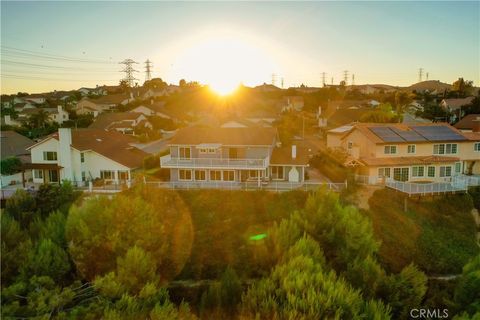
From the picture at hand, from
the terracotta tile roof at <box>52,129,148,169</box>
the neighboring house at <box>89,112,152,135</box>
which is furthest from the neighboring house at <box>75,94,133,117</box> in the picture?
the terracotta tile roof at <box>52,129,148,169</box>

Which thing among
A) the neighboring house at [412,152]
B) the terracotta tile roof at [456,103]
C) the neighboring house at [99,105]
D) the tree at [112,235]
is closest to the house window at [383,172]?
the neighboring house at [412,152]

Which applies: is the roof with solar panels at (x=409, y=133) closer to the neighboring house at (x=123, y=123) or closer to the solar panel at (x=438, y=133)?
the solar panel at (x=438, y=133)

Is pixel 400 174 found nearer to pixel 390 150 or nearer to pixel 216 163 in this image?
pixel 390 150

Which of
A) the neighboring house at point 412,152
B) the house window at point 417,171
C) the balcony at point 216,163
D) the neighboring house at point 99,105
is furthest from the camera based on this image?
the neighboring house at point 99,105

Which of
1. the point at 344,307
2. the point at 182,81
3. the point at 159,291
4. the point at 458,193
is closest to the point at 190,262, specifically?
the point at 159,291

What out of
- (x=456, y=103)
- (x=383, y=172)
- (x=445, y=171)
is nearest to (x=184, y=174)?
(x=383, y=172)

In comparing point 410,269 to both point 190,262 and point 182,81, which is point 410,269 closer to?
point 190,262

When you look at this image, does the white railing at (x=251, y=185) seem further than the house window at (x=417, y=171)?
No
